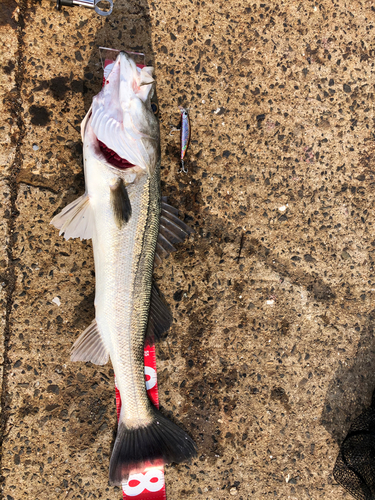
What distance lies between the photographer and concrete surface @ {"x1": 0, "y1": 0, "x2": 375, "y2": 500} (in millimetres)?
2721

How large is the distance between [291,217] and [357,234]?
707 mm

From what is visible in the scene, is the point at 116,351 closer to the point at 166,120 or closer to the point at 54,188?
the point at 54,188

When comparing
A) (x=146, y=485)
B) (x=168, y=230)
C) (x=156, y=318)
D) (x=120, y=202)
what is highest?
(x=120, y=202)

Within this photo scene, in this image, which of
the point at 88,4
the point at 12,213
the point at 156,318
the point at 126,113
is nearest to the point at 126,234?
the point at 156,318

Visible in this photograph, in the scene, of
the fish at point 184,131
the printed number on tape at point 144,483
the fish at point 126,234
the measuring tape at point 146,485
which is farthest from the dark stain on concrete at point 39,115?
the printed number on tape at point 144,483

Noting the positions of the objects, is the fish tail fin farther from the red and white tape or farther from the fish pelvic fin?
the fish pelvic fin

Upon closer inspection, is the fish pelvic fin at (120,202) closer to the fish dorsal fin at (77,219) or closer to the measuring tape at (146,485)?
the fish dorsal fin at (77,219)

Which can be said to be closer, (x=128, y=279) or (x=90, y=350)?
(x=128, y=279)

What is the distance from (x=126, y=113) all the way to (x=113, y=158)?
34 centimetres

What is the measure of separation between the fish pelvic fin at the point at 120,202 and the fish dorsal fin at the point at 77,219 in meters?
0.25

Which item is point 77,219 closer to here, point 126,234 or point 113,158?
point 126,234

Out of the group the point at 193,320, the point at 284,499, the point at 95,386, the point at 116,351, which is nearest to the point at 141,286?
the point at 116,351

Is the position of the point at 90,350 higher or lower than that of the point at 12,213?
lower

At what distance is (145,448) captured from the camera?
259 centimetres
